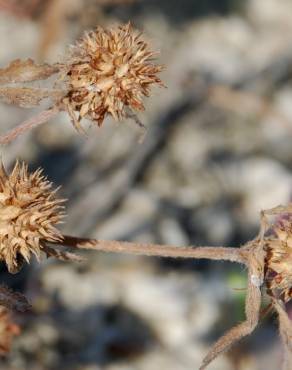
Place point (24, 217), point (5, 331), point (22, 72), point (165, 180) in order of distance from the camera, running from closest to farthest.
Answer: point (24, 217), point (22, 72), point (5, 331), point (165, 180)

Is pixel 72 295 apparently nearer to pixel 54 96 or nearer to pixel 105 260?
pixel 105 260

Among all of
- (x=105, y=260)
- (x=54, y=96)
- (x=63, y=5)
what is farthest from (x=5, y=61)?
(x=54, y=96)

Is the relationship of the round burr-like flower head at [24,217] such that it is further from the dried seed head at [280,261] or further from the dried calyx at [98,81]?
the dried seed head at [280,261]

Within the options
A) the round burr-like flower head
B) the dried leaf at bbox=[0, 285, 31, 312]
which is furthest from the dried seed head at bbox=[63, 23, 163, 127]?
the dried leaf at bbox=[0, 285, 31, 312]

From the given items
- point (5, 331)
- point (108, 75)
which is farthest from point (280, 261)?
point (5, 331)

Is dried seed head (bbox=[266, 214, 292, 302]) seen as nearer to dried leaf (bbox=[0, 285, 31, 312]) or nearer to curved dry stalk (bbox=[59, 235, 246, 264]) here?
curved dry stalk (bbox=[59, 235, 246, 264])

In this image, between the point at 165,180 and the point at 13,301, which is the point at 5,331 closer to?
the point at 13,301
